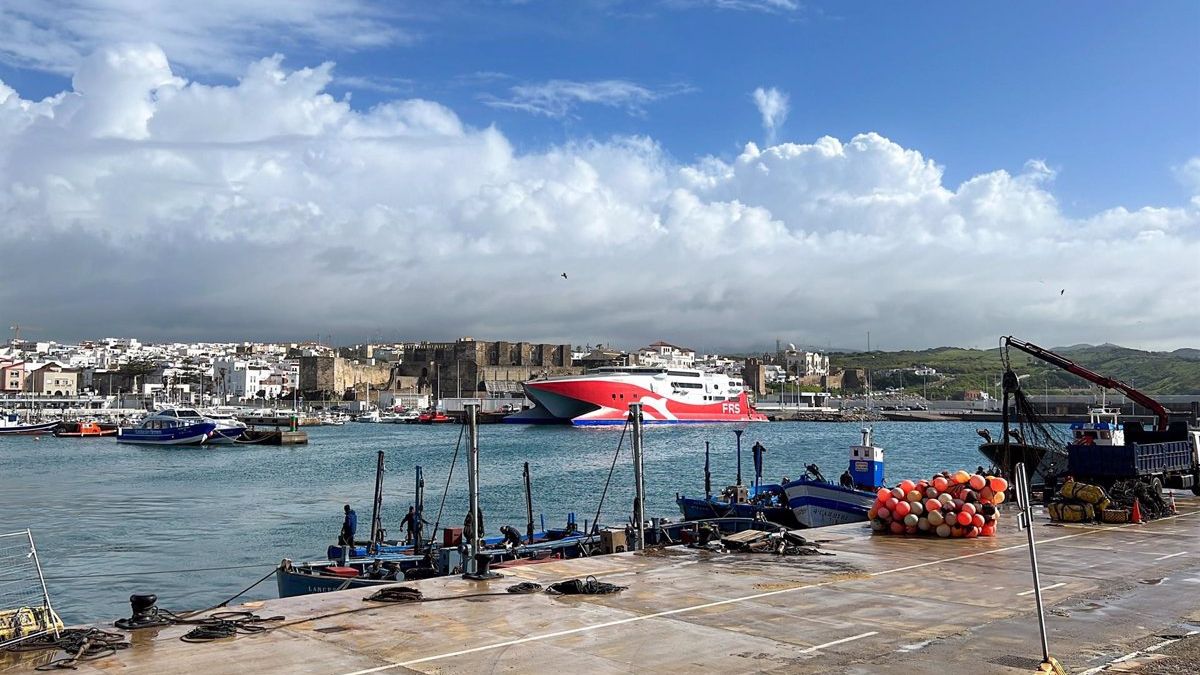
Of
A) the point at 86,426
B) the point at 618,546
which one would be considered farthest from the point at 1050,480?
the point at 86,426

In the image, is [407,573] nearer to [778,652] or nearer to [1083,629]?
[778,652]

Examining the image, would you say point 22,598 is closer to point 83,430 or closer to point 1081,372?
point 1081,372

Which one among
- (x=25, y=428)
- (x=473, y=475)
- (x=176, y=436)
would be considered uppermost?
(x=473, y=475)

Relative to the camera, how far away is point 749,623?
10.1 m

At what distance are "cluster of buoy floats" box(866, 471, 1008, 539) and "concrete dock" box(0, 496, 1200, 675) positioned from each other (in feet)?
5.92

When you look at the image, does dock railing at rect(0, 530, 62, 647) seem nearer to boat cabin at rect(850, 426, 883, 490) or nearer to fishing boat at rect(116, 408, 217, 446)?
boat cabin at rect(850, 426, 883, 490)

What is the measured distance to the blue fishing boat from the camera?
73.4 feet

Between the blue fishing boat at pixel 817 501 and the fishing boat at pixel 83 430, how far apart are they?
8084 cm

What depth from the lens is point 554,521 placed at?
32.0 m

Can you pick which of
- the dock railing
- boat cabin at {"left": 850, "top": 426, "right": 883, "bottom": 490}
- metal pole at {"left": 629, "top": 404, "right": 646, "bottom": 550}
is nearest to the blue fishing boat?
boat cabin at {"left": 850, "top": 426, "right": 883, "bottom": 490}

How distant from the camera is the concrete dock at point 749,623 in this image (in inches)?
335

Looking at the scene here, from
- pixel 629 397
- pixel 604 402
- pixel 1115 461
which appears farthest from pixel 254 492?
pixel 629 397

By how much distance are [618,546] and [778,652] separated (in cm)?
696

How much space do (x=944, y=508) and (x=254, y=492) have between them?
32959 mm
